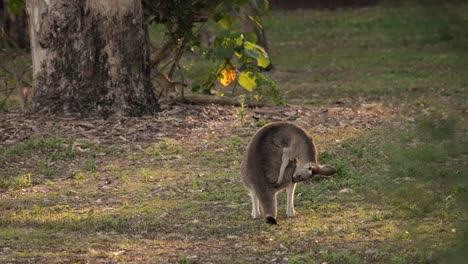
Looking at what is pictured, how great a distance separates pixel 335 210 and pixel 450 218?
1255 mm

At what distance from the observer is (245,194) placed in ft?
33.6

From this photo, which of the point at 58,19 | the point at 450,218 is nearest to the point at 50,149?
the point at 58,19

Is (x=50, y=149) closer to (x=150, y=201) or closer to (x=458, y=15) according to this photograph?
(x=150, y=201)

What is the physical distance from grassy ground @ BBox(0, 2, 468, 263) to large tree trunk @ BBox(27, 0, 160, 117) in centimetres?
88

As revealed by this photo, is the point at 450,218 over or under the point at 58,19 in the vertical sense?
under

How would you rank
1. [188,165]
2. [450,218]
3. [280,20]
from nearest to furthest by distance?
[450,218], [188,165], [280,20]

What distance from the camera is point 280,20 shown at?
113 feet

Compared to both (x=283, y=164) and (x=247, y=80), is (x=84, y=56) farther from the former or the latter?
(x=283, y=164)

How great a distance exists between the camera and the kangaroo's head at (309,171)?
863 centimetres

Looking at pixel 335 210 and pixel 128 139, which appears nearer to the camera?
pixel 335 210

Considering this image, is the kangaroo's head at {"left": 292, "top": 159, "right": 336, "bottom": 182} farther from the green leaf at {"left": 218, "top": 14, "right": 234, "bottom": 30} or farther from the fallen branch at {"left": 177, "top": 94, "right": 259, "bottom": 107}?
the green leaf at {"left": 218, "top": 14, "right": 234, "bottom": 30}

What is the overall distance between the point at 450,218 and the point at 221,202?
238cm

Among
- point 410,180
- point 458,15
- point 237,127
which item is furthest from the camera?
point 237,127

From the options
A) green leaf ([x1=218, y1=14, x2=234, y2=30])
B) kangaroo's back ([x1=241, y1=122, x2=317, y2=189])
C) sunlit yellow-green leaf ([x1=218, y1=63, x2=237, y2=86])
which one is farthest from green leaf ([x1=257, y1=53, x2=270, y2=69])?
kangaroo's back ([x1=241, y1=122, x2=317, y2=189])
